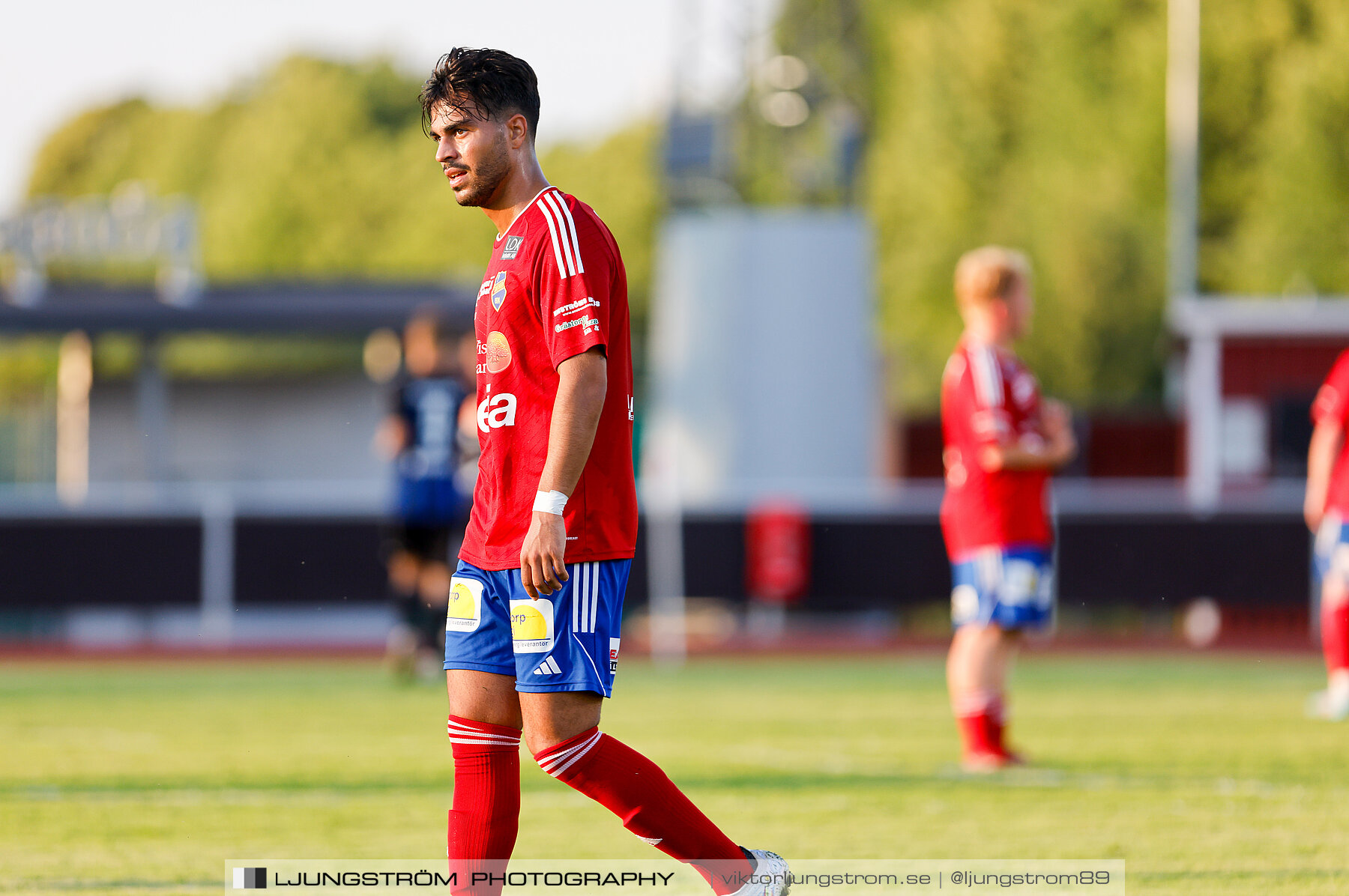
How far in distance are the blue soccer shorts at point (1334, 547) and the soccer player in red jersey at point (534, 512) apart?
21.2 feet

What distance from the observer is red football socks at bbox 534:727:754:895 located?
163 inches

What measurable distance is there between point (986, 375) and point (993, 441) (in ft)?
0.89

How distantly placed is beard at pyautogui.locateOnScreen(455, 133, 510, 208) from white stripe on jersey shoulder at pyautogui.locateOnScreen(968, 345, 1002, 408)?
3777 millimetres

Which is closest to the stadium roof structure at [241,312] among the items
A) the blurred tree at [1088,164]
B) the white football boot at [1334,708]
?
the blurred tree at [1088,164]

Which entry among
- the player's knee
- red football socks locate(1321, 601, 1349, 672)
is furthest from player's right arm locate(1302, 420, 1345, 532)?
red football socks locate(1321, 601, 1349, 672)

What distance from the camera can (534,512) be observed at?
3.98 m

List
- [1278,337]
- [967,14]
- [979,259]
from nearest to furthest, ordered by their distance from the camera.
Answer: [979,259] → [1278,337] → [967,14]

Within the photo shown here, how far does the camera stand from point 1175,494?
18.2 metres

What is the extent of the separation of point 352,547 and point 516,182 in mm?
13214

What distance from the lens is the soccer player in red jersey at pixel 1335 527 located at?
9.52 metres

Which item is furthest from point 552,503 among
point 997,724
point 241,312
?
point 241,312

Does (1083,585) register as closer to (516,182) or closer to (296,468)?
(296,468)

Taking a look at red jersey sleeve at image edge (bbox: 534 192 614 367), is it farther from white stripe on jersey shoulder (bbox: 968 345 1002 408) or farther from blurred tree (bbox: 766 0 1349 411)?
blurred tree (bbox: 766 0 1349 411)

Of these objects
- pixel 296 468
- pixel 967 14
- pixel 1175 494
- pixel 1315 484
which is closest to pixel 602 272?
pixel 1315 484
